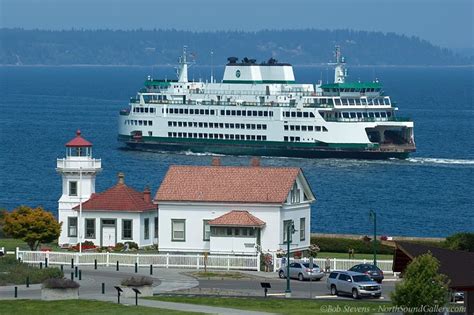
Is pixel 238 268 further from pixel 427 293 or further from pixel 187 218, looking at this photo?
pixel 427 293

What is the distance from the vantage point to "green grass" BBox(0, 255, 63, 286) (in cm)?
4969

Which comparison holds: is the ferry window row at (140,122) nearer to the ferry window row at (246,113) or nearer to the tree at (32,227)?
the ferry window row at (246,113)

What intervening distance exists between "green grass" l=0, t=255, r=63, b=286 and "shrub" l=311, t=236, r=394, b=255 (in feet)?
46.7

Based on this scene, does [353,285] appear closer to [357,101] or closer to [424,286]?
[424,286]

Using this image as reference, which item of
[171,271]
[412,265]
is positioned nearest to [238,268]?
[171,271]

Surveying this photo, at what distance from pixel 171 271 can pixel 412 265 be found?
1932 centimetres

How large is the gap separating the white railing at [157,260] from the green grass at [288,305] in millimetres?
10687

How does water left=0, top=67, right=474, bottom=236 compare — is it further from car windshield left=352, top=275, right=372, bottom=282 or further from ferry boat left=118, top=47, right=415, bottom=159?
car windshield left=352, top=275, right=372, bottom=282

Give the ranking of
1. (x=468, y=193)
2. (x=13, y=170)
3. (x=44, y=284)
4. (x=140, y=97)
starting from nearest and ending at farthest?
1. (x=44, y=284)
2. (x=468, y=193)
3. (x=13, y=170)
4. (x=140, y=97)

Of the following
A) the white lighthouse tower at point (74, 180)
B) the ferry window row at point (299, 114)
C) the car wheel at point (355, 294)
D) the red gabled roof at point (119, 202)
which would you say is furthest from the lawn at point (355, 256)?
the ferry window row at point (299, 114)

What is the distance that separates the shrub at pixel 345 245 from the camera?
62094 millimetres

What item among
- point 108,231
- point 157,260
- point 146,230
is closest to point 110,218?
point 108,231

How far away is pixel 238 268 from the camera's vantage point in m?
56.5

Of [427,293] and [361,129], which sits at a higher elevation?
[361,129]
